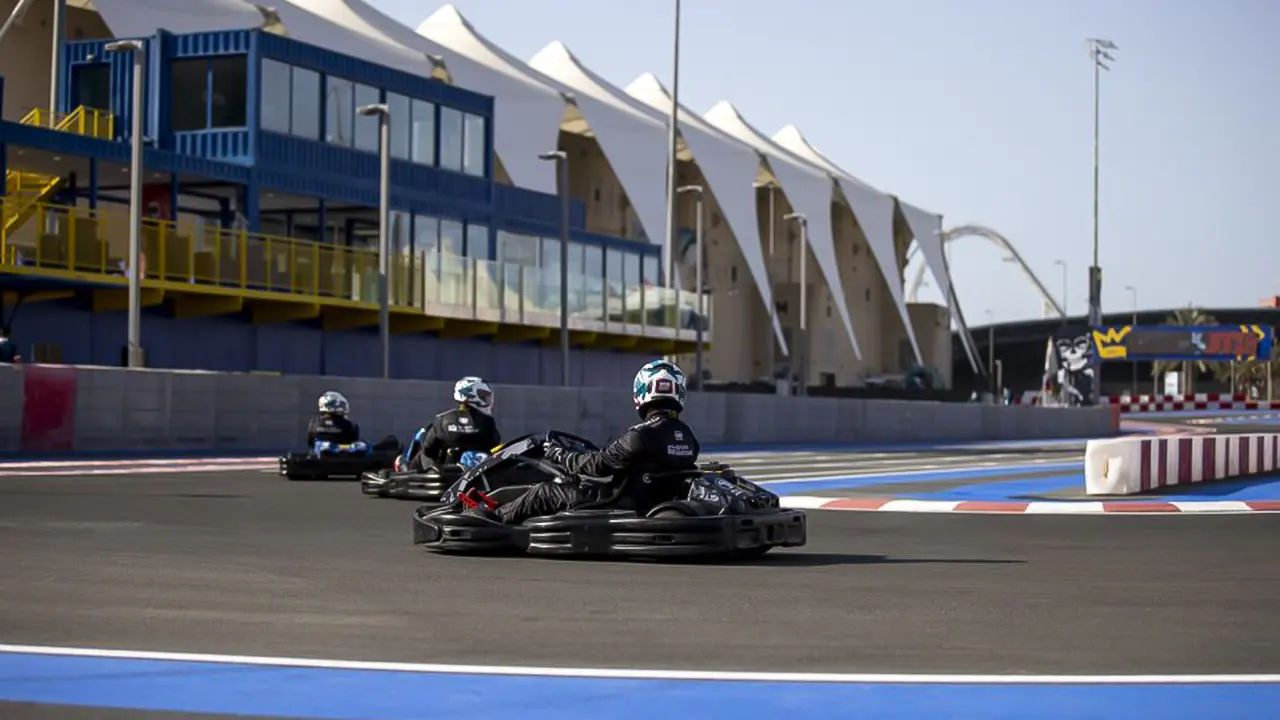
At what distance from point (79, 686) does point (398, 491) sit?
11747 millimetres

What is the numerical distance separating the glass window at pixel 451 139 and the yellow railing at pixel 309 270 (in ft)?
12.2

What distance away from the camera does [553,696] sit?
597 centimetres

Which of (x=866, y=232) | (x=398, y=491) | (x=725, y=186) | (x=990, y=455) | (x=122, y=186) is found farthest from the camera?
(x=866, y=232)

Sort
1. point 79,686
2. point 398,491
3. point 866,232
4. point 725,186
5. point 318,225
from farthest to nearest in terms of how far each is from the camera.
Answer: point 866,232
point 725,186
point 318,225
point 398,491
point 79,686

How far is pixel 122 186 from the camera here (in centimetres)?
3916

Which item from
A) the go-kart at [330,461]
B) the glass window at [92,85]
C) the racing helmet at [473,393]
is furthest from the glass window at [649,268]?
the racing helmet at [473,393]

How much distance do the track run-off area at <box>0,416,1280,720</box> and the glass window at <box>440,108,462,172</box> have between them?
1280 inches

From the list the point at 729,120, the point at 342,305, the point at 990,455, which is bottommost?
the point at 990,455

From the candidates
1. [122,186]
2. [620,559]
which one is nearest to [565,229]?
Answer: [122,186]

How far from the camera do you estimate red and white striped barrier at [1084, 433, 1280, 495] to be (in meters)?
20.2

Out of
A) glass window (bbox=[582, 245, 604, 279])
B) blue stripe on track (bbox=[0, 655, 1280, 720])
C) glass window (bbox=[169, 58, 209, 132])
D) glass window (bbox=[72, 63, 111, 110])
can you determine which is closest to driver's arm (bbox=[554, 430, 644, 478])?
blue stripe on track (bbox=[0, 655, 1280, 720])

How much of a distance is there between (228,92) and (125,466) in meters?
17.9

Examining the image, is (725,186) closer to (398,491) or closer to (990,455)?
(990,455)

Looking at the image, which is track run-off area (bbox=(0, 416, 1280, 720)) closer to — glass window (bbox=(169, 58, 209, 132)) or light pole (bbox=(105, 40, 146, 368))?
light pole (bbox=(105, 40, 146, 368))
